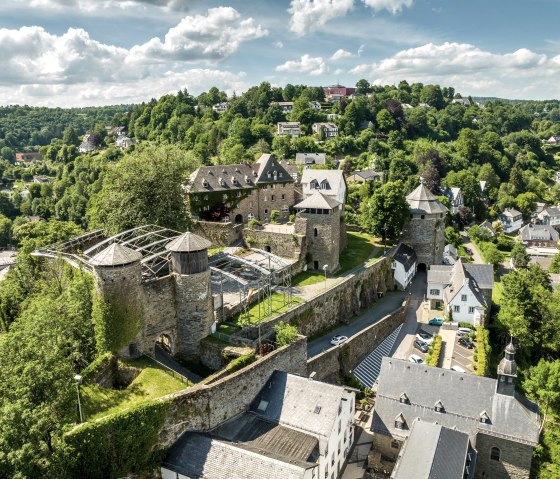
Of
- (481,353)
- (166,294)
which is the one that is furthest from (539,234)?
(166,294)

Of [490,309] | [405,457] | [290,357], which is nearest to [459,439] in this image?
[405,457]

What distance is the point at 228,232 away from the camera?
44.1 meters

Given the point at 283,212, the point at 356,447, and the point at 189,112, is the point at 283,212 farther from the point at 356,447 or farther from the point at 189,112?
the point at 189,112

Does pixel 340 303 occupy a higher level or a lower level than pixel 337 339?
higher

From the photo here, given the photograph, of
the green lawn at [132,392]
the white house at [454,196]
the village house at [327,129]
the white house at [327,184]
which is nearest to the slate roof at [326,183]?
the white house at [327,184]

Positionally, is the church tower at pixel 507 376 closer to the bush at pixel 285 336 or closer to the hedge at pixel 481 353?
the hedge at pixel 481 353

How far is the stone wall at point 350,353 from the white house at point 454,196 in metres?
57.8

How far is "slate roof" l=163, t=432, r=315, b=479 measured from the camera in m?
19.8

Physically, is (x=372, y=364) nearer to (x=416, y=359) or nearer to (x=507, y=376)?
(x=416, y=359)

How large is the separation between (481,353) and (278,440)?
20.6 metres

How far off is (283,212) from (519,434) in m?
36.2

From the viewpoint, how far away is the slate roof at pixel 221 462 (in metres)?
19.8

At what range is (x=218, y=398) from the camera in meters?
23.2

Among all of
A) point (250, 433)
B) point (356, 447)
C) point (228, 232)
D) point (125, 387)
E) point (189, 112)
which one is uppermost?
point (189, 112)
